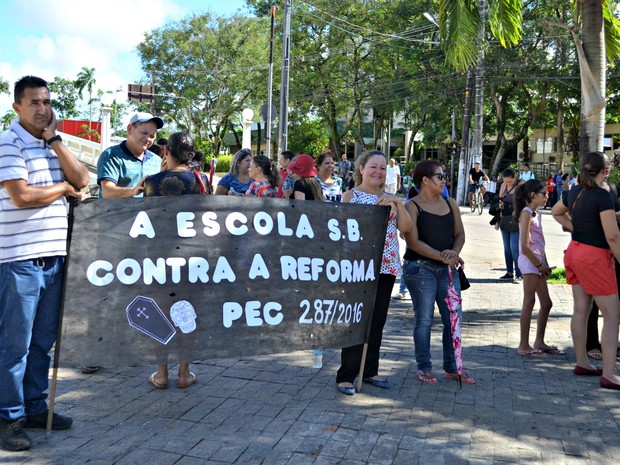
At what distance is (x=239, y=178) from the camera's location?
7.16 m

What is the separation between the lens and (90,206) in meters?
4.22

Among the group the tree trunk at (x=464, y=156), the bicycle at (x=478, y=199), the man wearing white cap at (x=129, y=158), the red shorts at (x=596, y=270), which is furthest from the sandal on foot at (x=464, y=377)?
the tree trunk at (x=464, y=156)

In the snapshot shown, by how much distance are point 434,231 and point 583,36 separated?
4.76 m

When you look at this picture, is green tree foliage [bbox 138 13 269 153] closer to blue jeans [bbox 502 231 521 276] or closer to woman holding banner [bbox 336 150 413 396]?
blue jeans [bbox 502 231 521 276]

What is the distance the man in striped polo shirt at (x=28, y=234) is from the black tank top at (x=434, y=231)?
258cm

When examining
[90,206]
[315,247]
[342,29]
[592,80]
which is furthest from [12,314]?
[342,29]

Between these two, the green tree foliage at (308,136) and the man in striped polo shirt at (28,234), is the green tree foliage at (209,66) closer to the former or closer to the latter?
the green tree foliage at (308,136)

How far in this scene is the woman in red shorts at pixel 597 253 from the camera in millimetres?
5586

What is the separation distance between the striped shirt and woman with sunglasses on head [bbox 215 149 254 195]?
289 centimetres

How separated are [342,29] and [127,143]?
120ft

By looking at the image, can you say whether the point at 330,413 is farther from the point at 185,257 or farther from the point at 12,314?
the point at 12,314

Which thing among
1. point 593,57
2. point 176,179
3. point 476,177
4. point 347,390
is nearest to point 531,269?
point 347,390

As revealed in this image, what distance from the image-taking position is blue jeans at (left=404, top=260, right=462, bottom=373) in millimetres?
5574

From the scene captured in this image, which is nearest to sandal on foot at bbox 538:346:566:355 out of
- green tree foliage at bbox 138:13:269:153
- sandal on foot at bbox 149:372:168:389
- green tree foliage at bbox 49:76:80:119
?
sandal on foot at bbox 149:372:168:389
